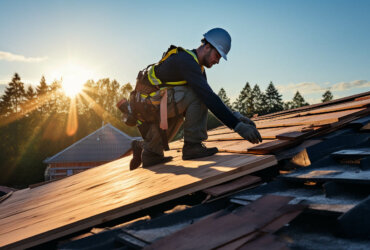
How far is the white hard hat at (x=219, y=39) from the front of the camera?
2.63 meters

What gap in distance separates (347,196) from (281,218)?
41cm

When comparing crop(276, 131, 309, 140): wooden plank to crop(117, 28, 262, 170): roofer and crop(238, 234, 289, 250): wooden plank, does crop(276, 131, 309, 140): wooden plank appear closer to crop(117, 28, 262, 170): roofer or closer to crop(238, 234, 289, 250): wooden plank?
crop(117, 28, 262, 170): roofer

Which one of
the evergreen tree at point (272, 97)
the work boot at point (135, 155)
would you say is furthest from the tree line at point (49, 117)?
the work boot at point (135, 155)

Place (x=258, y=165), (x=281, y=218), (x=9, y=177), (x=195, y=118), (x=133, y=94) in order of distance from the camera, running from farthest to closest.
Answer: (x=9, y=177), (x=133, y=94), (x=195, y=118), (x=258, y=165), (x=281, y=218)

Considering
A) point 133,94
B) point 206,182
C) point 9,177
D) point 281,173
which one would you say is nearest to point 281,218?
point 206,182

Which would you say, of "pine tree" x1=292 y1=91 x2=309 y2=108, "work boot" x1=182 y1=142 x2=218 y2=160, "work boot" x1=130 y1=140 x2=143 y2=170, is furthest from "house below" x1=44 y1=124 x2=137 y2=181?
"pine tree" x1=292 y1=91 x2=309 y2=108

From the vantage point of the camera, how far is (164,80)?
2.79m

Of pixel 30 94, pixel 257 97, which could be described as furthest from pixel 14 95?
pixel 257 97

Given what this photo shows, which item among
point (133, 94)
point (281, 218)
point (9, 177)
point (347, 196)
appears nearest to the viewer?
point (281, 218)

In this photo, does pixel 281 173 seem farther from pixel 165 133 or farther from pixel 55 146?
pixel 55 146

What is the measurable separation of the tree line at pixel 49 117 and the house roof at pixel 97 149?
8258 mm

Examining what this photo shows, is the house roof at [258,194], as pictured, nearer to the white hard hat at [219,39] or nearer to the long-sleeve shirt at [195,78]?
the long-sleeve shirt at [195,78]

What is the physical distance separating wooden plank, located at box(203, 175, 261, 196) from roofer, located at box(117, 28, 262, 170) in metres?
0.62

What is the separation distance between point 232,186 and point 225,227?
0.48m
